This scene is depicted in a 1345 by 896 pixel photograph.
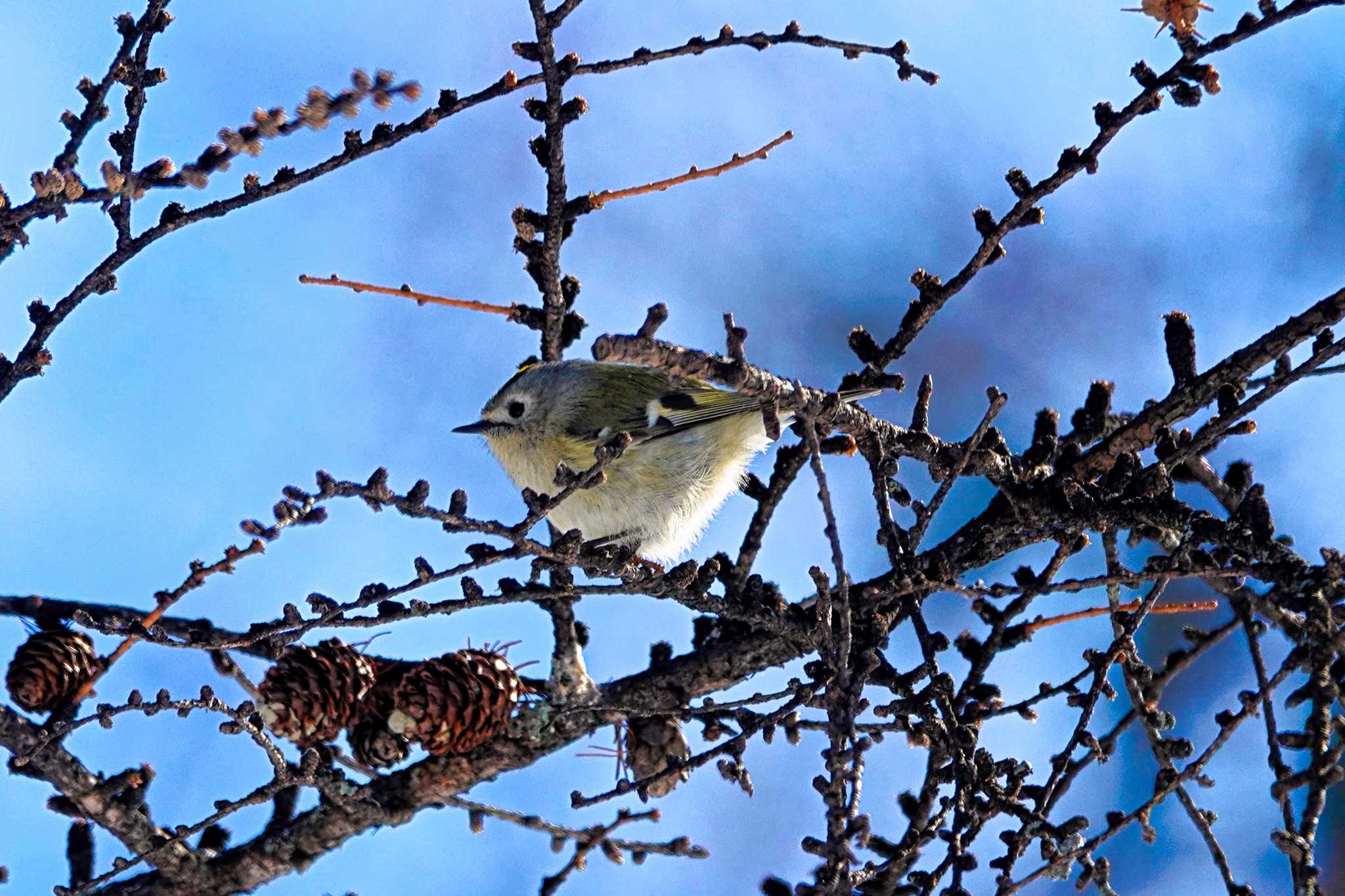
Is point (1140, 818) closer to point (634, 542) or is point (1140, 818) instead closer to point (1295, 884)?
point (1295, 884)

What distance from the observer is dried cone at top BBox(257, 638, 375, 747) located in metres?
1.50

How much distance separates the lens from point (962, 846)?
1.20 metres

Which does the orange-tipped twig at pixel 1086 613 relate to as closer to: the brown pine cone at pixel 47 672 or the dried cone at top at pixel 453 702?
the dried cone at top at pixel 453 702

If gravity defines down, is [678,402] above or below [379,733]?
above

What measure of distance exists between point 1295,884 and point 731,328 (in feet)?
2.35

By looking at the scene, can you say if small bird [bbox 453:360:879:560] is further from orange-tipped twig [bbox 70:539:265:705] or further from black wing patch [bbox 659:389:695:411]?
orange-tipped twig [bbox 70:539:265:705]

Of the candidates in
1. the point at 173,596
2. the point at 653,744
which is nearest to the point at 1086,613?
the point at 653,744

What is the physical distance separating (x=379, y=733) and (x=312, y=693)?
0.12m

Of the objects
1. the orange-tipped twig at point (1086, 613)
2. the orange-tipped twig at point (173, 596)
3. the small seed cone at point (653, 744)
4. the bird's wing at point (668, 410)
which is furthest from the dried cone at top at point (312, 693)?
the orange-tipped twig at point (1086, 613)

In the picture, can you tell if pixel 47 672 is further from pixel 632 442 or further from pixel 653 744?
pixel 632 442

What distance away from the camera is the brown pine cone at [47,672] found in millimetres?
1401

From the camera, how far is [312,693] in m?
1.51

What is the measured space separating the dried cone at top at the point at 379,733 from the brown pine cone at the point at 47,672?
1.13ft

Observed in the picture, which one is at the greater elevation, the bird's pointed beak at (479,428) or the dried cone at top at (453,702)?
the bird's pointed beak at (479,428)
